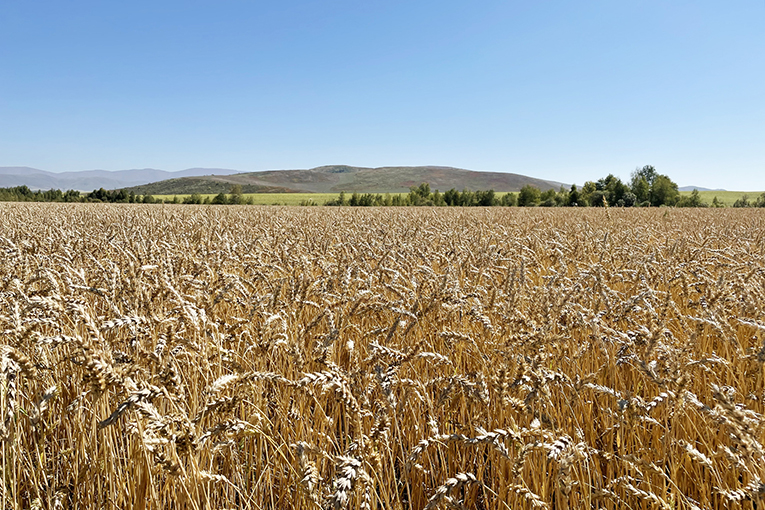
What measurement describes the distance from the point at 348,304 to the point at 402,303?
51 centimetres

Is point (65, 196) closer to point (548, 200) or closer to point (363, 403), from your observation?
point (548, 200)

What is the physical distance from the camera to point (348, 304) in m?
3.03

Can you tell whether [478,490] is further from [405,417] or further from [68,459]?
[68,459]

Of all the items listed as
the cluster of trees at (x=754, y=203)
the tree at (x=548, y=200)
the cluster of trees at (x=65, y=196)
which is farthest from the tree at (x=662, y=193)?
the cluster of trees at (x=65, y=196)

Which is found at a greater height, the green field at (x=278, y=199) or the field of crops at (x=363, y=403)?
the green field at (x=278, y=199)

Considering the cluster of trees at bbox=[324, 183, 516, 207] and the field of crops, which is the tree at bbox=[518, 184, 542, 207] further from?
the field of crops

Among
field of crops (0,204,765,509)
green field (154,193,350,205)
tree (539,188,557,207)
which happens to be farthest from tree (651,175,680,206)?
field of crops (0,204,765,509)

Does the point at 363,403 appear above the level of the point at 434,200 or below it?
below

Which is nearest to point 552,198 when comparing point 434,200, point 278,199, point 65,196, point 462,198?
point 462,198

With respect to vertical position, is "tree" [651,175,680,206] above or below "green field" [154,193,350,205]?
above

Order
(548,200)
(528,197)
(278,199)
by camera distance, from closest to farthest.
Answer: (548,200) → (528,197) → (278,199)

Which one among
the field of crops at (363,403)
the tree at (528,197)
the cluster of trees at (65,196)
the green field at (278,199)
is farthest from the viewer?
the tree at (528,197)

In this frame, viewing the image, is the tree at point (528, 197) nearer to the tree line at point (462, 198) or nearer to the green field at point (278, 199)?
the tree line at point (462, 198)

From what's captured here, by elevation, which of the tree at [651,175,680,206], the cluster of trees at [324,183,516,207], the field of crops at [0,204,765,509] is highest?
the tree at [651,175,680,206]
